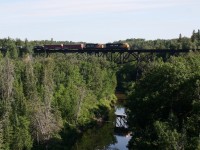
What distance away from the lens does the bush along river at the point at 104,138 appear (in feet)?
220

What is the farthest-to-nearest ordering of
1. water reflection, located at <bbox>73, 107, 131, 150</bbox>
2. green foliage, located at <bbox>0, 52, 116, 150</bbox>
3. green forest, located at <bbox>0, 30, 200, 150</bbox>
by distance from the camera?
water reflection, located at <bbox>73, 107, 131, 150</bbox>, green foliage, located at <bbox>0, 52, 116, 150</bbox>, green forest, located at <bbox>0, 30, 200, 150</bbox>

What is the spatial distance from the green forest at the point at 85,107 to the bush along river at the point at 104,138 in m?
1.51

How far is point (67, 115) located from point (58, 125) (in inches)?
381

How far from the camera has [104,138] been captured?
7356cm

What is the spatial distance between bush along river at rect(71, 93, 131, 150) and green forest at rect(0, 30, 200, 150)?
4.97 ft

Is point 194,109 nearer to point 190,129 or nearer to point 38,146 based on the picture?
point 190,129

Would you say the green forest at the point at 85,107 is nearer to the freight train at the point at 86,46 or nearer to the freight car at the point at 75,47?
the freight train at the point at 86,46

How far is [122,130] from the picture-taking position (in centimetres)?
8062

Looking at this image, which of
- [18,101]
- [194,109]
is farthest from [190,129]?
[18,101]

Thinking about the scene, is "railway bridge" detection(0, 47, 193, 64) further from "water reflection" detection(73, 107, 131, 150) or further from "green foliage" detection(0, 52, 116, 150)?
"water reflection" detection(73, 107, 131, 150)

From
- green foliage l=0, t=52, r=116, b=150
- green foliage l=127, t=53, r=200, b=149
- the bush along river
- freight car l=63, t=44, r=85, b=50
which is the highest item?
freight car l=63, t=44, r=85, b=50

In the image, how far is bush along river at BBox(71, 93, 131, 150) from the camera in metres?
67.1

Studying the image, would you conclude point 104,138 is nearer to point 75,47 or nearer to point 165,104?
point 165,104

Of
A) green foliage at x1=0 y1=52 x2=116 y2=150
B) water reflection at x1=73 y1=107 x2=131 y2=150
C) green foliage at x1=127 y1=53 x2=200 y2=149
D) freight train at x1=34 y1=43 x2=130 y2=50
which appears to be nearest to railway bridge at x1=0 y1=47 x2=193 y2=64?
freight train at x1=34 y1=43 x2=130 y2=50
